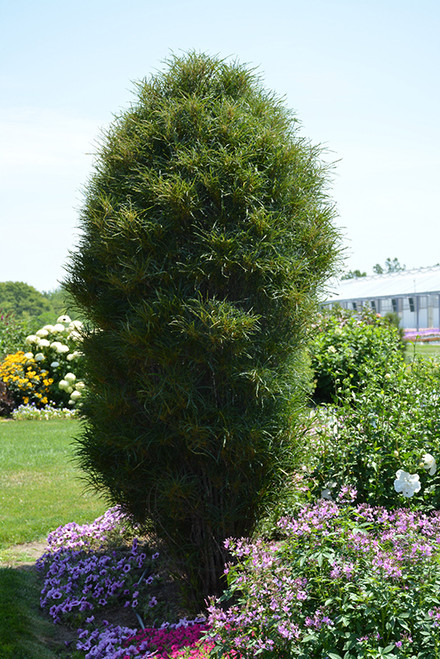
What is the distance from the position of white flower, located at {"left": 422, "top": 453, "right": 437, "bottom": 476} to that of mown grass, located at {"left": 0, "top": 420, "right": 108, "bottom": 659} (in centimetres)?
227

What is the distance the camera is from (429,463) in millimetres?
3893

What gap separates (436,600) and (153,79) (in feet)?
11.5

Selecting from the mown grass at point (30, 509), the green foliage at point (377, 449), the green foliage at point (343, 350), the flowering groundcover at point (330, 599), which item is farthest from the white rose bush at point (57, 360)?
the flowering groundcover at point (330, 599)

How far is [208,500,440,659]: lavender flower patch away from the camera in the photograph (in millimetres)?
2383

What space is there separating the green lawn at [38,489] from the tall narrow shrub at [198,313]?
0.79 meters

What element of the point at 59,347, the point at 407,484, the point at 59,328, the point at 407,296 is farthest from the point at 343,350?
the point at 407,296

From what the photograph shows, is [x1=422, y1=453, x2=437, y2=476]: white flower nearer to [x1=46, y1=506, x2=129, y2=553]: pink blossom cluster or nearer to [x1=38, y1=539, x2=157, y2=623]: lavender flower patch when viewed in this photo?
[x1=38, y1=539, x2=157, y2=623]: lavender flower patch

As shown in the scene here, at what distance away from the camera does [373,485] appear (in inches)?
157

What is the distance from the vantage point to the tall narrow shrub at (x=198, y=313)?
3.42 m

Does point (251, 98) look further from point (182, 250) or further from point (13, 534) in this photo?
point (13, 534)

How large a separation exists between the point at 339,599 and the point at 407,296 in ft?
108

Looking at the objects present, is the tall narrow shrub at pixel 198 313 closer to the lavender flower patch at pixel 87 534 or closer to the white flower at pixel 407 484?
the white flower at pixel 407 484

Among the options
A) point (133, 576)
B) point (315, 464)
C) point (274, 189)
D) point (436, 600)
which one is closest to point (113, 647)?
point (133, 576)

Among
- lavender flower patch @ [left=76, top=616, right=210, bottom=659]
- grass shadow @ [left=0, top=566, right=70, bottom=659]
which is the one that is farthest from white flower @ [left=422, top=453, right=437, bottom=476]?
grass shadow @ [left=0, top=566, right=70, bottom=659]
